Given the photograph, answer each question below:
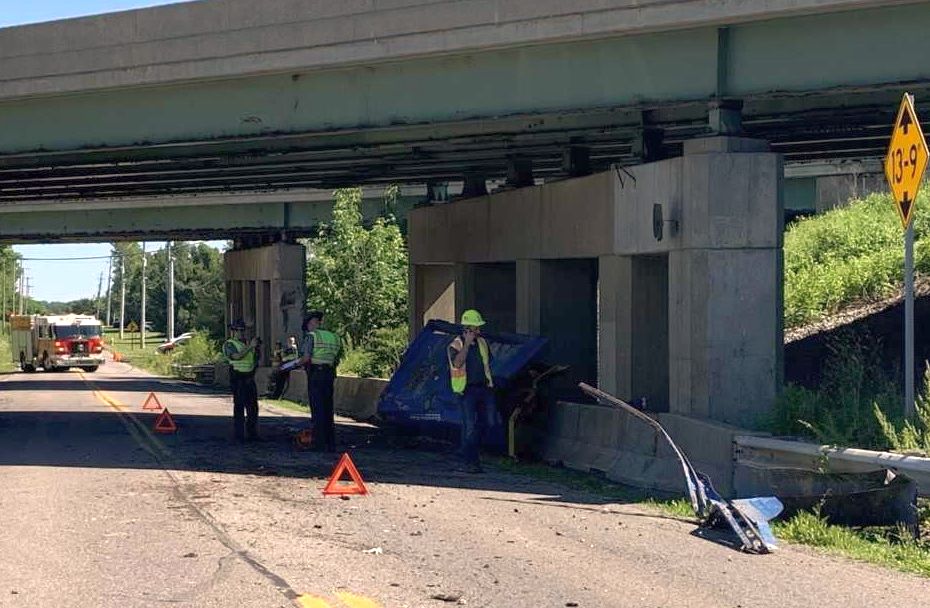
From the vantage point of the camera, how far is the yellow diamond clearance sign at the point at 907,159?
11.9 metres

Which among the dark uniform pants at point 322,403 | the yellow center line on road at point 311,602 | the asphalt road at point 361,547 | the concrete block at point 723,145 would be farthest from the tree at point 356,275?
the yellow center line on road at point 311,602

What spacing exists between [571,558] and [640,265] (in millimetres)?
8588

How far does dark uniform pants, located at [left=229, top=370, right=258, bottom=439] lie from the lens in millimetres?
19844

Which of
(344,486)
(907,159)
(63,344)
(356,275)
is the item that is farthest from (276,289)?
(907,159)

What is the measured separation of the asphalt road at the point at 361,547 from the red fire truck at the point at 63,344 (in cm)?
5293

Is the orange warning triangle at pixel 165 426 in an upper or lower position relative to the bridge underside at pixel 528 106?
lower

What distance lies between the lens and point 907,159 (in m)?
12.2

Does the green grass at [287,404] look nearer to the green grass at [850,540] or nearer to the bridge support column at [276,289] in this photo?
the bridge support column at [276,289]

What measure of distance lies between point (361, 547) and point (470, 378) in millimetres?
5934

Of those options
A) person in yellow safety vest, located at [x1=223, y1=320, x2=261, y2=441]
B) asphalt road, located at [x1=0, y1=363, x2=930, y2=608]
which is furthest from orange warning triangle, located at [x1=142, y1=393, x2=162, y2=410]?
asphalt road, located at [x1=0, y1=363, x2=930, y2=608]

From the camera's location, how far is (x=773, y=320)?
1477 centimetres

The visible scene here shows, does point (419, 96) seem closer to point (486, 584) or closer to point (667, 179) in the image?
point (667, 179)

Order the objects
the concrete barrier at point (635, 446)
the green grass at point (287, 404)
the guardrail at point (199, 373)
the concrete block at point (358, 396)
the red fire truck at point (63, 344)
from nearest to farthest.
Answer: the concrete barrier at point (635, 446) < the concrete block at point (358, 396) < the green grass at point (287, 404) < the guardrail at point (199, 373) < the red fire truck at point (63, 344)

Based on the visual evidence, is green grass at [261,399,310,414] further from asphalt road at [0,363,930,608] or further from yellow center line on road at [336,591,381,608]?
yellow center line on road at [336,591,381,608]
